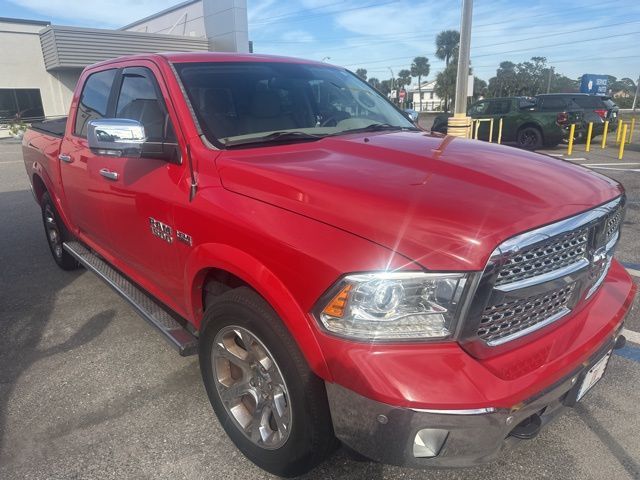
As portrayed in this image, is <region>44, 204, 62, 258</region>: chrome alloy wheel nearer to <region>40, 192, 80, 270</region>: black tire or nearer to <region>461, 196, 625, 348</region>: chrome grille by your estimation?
<region>40, 192, 80, 270</region>: black tire

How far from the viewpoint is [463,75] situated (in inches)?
448

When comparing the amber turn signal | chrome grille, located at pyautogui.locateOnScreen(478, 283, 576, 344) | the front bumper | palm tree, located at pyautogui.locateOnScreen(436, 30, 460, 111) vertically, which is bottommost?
the front bumper

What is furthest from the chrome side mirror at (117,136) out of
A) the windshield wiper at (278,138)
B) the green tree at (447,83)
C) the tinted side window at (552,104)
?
the green tree at (447,83)

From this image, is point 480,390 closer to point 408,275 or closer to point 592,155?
point 408,275

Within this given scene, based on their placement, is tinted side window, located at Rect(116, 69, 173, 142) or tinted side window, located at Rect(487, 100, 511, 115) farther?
tinted side window, located at Rect(487, 100, 511, 115)

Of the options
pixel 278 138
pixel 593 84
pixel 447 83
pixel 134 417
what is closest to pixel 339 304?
pixel 278 138

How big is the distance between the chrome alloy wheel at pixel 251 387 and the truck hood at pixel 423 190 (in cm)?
67

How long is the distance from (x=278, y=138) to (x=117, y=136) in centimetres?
83

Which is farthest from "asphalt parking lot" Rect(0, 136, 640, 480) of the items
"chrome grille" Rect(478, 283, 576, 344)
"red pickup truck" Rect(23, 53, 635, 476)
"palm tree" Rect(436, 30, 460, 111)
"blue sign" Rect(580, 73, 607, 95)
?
"palm tree" Rect(436, 30, 460, 111)

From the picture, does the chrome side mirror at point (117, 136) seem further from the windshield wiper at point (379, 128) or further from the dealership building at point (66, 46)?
the dealership building at point (66, 46)

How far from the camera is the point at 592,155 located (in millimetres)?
13578

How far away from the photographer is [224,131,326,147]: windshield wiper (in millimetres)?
2577

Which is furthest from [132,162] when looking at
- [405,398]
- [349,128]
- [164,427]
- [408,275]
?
[405,398]

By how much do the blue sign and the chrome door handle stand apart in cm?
4174
